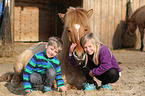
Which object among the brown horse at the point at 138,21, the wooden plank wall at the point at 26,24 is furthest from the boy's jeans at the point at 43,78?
the wooden plank wall at the point at 26,24

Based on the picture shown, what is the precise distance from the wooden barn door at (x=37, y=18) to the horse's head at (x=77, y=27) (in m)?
8.99

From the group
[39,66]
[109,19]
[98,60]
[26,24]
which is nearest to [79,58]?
[98,60]

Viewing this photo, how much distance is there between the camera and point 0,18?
20.4 ft

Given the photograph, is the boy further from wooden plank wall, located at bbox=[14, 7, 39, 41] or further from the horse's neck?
wooden plank wall, located at bbox=[14, 7, 39, 41]

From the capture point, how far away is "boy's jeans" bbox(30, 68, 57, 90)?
2156 mm

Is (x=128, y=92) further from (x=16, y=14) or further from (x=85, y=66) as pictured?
(x=16, y=14)

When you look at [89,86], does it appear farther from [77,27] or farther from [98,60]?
[77,27]

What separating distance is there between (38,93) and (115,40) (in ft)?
23.1

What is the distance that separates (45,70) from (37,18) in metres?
10.4

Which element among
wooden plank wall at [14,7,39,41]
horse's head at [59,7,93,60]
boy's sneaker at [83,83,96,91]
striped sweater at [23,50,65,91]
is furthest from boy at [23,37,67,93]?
wooden plank wall at [14,7,39,41]

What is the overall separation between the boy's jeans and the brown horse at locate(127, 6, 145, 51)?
703 cm

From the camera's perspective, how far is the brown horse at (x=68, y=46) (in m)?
2.27

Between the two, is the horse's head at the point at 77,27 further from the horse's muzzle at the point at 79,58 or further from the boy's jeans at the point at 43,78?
the boy's jeans at the point at 43,78

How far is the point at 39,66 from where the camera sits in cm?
222
